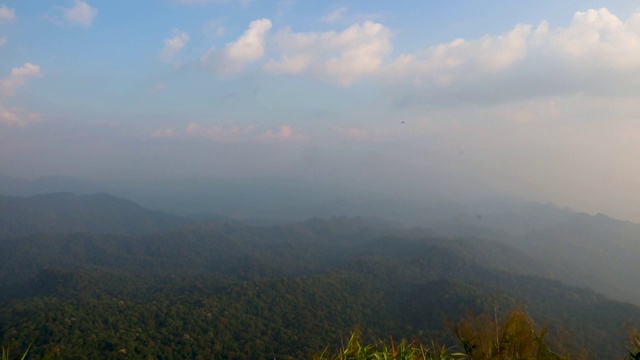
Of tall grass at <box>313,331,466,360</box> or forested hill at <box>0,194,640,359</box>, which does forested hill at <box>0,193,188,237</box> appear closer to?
forested hill at <box>0,194,640,359</box>

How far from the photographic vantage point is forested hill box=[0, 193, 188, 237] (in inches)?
5709

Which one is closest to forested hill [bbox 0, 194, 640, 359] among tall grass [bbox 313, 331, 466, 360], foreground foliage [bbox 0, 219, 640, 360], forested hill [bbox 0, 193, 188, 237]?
foreground foliage [bbox 0, 219, 640, 360]

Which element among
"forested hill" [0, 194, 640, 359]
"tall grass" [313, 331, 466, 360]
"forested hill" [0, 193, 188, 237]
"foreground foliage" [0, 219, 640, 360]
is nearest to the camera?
"tall grass" [313, 331, 466, 360]

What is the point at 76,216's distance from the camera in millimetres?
171375

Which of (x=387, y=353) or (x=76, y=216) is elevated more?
(x=387, y=353)

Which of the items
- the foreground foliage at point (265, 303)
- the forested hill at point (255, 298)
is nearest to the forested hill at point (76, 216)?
the foreground foliage at point (265, 303)

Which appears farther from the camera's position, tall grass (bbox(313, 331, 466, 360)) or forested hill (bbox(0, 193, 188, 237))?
forested hill (bbox(0, 193, 188, 237))

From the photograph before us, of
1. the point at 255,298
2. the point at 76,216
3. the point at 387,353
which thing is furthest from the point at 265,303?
the point at 76,216

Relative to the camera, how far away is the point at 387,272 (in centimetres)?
7388

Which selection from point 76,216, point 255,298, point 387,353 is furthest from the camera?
point 76,216

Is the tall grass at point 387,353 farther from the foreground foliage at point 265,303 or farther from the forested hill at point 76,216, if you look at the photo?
the forested hill at point 76,216

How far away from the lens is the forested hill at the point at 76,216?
14500 centimetres

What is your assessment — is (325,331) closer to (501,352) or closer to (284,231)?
(501,352)

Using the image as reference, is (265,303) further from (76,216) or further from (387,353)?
(76,216)
